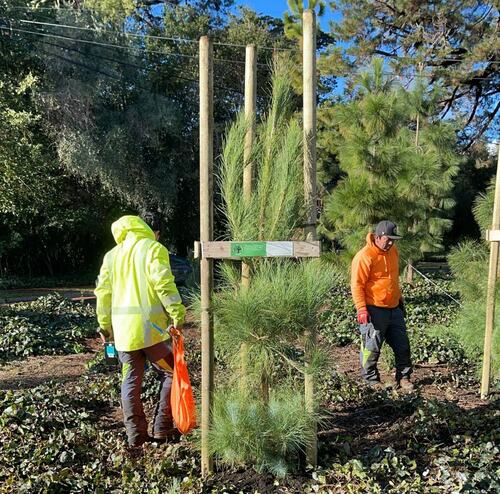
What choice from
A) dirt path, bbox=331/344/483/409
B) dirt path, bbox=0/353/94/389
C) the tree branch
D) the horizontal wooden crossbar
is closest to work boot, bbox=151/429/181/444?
dirt path, bbox=331/344/483/409

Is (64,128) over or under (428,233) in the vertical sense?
over

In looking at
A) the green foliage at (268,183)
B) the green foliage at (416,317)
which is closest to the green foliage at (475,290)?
the green foliage at (416,317)

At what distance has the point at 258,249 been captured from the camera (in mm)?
3145

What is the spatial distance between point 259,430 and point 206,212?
1.32m

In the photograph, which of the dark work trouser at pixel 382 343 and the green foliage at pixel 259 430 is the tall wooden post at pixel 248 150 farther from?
the dark work trouser at pixel 382 343

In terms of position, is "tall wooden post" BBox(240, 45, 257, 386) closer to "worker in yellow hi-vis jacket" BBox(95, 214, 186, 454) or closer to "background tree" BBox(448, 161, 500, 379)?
"worker in yellow hi-vis jacket" BBox(95, 214, 186, 454)

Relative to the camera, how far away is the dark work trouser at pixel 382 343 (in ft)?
17.6

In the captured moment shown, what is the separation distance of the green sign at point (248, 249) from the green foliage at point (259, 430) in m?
0.88

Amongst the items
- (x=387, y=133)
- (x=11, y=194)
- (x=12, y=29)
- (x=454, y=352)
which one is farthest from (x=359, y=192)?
(x=12, y=29)

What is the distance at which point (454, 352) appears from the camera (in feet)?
21.3

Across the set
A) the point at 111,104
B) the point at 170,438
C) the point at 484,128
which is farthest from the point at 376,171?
the point at 484,128

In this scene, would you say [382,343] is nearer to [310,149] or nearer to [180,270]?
[310,149]

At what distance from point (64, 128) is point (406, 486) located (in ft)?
57.3

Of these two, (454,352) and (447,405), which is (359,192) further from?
(447,405)
